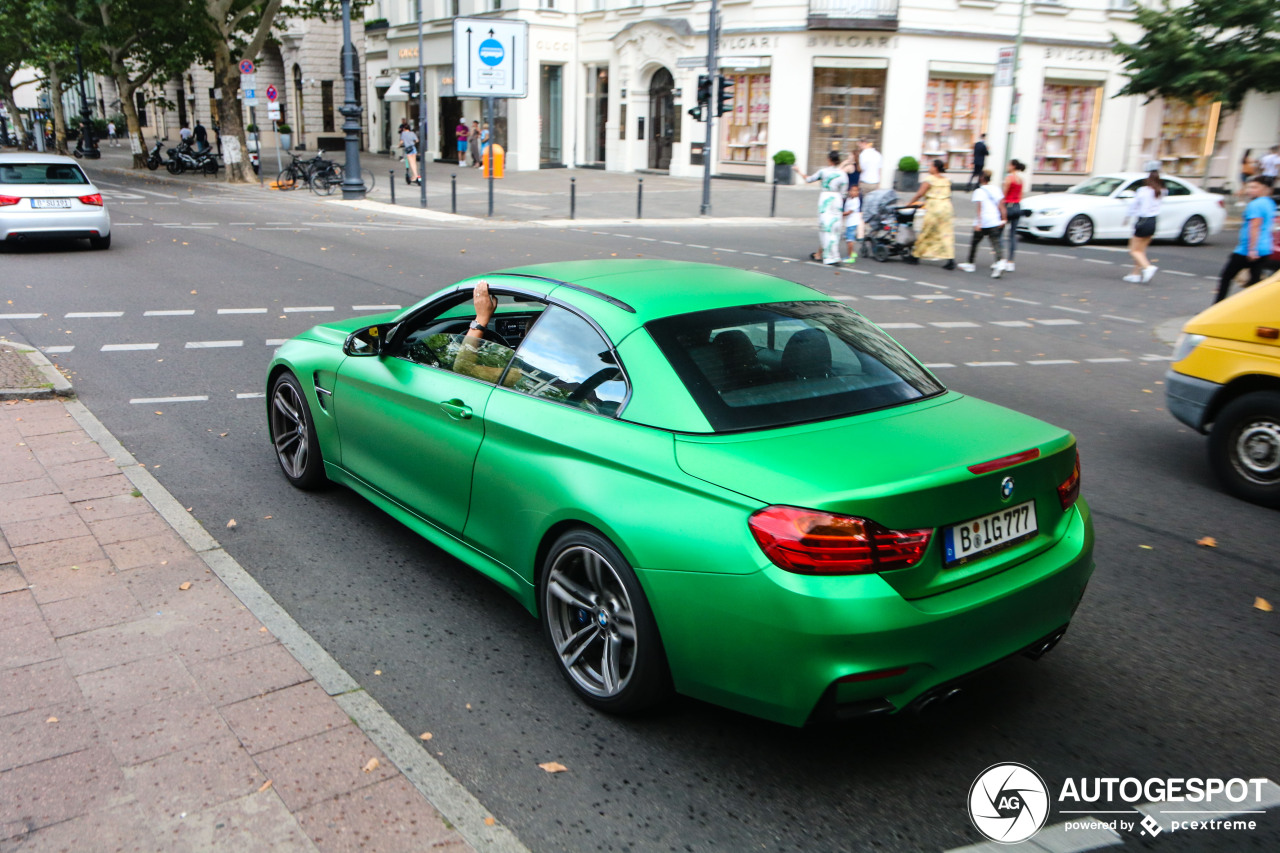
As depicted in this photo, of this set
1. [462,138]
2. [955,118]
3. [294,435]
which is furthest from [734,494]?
[462,138]

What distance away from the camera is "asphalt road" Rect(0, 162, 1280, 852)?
319 cm

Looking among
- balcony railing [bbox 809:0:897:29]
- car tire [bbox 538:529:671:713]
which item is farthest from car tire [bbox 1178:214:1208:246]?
car tire [bbox 538:529:671:713]

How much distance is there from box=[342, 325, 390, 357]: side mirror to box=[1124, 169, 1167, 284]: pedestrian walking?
15018 millimetres

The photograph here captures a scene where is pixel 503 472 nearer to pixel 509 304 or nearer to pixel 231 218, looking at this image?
pixel 509 304

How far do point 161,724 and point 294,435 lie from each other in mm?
2727

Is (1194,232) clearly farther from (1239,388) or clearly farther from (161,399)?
(161,399)

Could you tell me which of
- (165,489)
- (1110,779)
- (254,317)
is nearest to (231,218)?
(254,317)

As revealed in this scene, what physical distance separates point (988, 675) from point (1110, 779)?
709 millimetres

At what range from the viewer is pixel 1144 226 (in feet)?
54.9

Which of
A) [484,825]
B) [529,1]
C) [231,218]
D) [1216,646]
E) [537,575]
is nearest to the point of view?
[484,825]

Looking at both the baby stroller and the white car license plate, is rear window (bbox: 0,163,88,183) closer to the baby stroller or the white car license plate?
the baby stroller

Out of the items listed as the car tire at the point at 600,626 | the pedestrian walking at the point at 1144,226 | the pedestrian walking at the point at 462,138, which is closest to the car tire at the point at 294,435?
the car tire at the point at 600,626

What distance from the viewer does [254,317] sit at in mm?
11531

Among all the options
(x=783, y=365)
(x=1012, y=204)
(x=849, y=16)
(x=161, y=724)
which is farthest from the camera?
(x=849, y=16)
